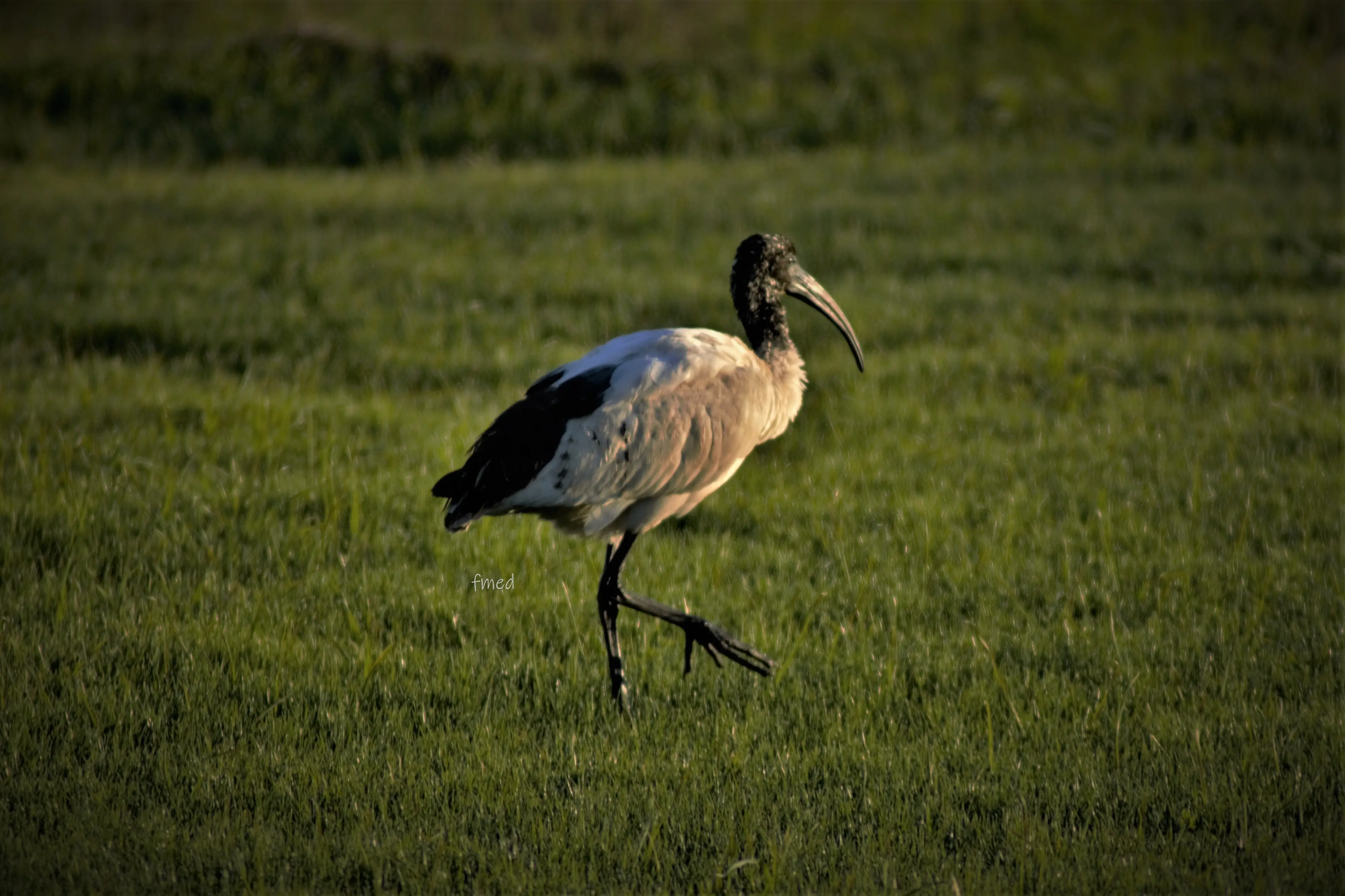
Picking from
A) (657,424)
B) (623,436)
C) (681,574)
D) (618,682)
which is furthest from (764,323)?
(618,682)

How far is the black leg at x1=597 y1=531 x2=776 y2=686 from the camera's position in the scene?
514cm

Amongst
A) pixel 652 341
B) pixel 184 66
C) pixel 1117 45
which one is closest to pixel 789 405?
pixel 652 341

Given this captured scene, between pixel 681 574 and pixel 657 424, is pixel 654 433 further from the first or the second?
pixel 681 574

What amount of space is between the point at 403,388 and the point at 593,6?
34.9 feet

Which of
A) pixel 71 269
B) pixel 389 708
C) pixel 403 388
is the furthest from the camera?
pixel 71 269

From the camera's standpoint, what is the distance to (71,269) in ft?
34.1

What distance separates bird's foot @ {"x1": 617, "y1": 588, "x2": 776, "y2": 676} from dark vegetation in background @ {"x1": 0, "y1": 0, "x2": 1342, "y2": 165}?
32.7 ft

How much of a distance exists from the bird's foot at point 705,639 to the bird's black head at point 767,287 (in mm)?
1204

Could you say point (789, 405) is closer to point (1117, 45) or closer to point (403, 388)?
point (403, 388)

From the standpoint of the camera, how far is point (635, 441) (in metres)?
5.07

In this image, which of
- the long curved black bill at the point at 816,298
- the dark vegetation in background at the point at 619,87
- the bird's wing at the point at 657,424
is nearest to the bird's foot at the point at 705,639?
the bird's wing at the point at 657,424

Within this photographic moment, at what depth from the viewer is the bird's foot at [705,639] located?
5156mm

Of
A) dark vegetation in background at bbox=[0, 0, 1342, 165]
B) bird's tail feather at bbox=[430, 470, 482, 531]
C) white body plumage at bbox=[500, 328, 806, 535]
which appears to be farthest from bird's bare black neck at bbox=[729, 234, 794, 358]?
dark vegetation in background at bbox=[0, 0, 1342, 165]

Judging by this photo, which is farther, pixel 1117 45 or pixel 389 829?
pixel 1117 45
